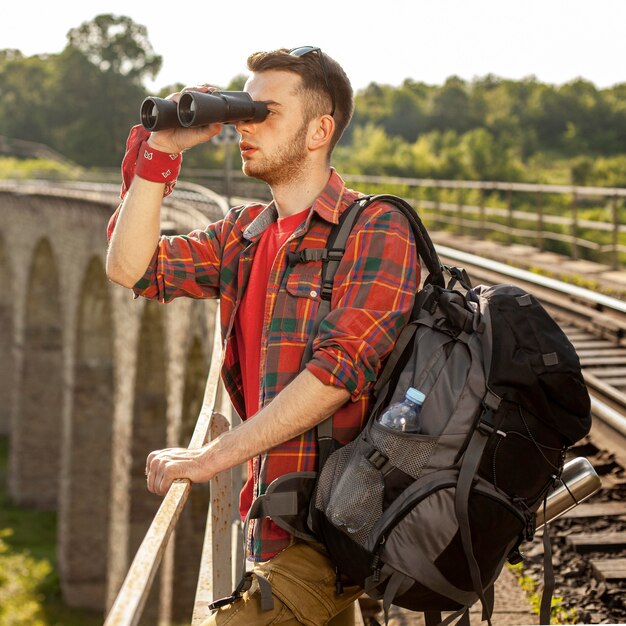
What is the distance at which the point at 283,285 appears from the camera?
2.57 metres

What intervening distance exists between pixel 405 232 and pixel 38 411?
28615 millimetres

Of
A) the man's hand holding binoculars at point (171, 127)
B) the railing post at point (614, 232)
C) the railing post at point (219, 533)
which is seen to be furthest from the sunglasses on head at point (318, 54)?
the railing post at point (614, 232)

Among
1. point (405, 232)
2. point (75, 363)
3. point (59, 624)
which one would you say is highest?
point (405, 232)

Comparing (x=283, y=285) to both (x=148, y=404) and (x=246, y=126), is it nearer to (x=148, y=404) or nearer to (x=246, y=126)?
(x=246, y=126)

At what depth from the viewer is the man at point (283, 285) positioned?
2.40 meters

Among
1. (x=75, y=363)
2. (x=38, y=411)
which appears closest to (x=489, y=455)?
(x=75, y=363)

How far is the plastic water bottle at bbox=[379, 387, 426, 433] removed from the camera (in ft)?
7.57

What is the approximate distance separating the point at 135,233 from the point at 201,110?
0.44 meters

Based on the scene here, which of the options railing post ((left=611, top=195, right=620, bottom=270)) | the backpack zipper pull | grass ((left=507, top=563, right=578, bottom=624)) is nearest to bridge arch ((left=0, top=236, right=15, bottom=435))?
railing post ((left=611, top=195, right=620, bottom=270))

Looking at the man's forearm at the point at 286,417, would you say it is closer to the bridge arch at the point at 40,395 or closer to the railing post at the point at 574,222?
the railing post at the point at 574,222

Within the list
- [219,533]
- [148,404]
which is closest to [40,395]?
[148,404]

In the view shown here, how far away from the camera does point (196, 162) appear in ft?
195

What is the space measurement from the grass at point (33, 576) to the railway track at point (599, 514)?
15.3m

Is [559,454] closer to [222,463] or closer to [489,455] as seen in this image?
[489,455]
